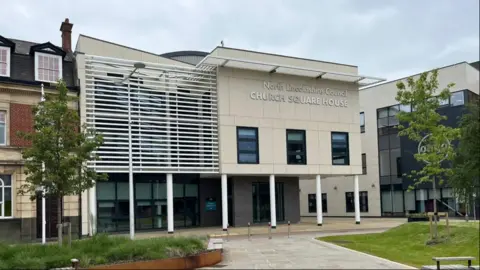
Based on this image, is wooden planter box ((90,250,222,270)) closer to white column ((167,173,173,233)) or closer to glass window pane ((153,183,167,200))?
white column ((167,173,173,233))

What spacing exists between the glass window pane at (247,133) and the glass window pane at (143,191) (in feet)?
21.5

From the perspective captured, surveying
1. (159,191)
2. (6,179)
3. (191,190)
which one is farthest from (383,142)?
(6,179)

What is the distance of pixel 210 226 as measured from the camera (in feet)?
116

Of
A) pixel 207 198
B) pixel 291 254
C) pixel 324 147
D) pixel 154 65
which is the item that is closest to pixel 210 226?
pixel 207 198

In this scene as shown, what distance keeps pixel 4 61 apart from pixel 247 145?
1454cm

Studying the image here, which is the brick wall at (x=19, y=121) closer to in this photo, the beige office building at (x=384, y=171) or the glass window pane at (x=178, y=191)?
the glass window pane at (x=178, y=191)

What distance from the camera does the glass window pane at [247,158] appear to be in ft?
107

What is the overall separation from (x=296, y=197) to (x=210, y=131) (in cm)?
973

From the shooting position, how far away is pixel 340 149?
3662cm

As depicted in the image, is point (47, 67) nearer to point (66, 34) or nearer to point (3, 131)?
point (3, 131)

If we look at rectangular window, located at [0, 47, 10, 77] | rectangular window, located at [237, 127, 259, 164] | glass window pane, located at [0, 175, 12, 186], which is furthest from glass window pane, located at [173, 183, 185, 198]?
rectangular window, located at [0, 47, 10, 77]

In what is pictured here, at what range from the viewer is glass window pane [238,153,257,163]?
32544mm

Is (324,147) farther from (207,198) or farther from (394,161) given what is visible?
(394,161)

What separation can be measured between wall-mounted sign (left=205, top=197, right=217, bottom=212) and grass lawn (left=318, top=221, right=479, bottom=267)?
13483mm
